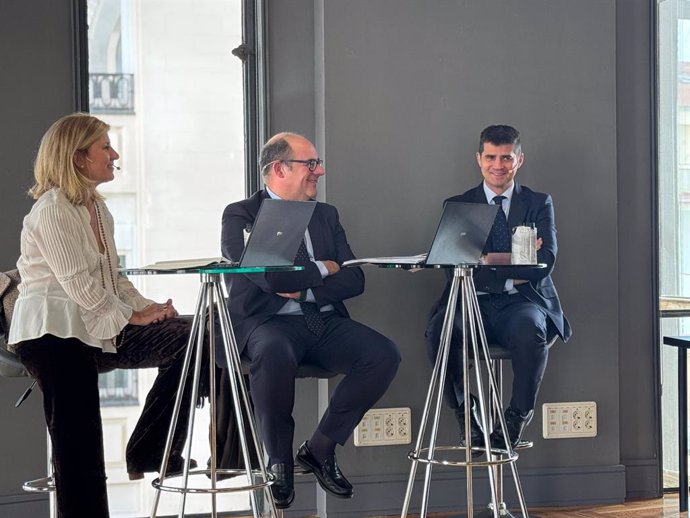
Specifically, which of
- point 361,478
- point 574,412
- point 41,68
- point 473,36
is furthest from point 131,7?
point 574,412

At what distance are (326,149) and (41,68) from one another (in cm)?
110

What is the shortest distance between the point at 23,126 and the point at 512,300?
1.91m

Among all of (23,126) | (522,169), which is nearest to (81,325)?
(23,126)

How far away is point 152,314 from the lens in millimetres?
3107

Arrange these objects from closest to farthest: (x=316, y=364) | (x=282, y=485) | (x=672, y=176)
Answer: (x=282, y=485) → (x=316, y=364) → (x=672, y=176)

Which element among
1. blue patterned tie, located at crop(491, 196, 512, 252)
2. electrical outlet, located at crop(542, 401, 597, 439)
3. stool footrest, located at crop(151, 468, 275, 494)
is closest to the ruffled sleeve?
stool footrest, located at crop(151, 468, 275, 494)

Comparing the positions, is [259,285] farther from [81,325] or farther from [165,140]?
[165,140]

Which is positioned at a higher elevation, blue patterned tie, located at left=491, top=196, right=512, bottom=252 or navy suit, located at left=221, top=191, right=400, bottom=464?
blue patterned tie, located at left=491, top=196, right=512, bottom=252

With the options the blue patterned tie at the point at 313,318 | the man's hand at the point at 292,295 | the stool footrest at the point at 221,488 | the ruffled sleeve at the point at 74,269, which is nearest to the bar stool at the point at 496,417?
the blue patterned tie at the point at 313,318

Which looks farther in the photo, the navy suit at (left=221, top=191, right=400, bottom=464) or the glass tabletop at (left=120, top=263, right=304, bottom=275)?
the navy suit at (left=221, top=191, right=400, bottom=464)

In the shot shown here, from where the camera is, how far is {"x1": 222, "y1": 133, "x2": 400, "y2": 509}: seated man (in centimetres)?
309

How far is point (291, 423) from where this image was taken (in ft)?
10.2

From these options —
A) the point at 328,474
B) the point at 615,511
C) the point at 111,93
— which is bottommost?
the point at 615,511

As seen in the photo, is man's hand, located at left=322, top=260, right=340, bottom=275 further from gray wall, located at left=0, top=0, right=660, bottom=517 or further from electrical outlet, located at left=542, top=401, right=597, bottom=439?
electrical outlet, located at left=542, top=401, right=597, bottom=439
